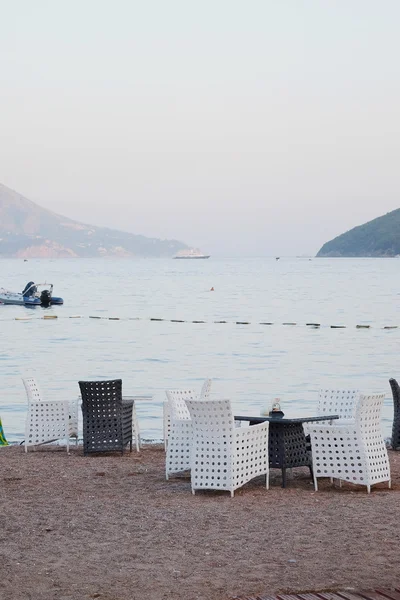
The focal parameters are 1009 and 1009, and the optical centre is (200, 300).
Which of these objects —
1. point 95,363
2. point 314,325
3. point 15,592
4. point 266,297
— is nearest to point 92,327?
point 314,325

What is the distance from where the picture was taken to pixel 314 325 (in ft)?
170

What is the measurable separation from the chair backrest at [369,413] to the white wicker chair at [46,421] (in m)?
4.02

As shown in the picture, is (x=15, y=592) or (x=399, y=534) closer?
(x=15, y=592)

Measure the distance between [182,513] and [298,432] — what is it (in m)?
1.81

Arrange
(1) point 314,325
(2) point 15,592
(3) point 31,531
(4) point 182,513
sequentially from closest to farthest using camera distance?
(2) point 15,592
(3) point 31,531
(4) point 182,513
(1) point 314,325

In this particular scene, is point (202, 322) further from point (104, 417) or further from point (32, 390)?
point (104, 417)

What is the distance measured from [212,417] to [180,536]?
1759 millimetres

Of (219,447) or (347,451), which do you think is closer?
(219,447)

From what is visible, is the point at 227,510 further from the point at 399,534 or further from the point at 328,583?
the point at 328,583

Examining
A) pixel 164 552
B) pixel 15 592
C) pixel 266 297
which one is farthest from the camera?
pixel 266 297

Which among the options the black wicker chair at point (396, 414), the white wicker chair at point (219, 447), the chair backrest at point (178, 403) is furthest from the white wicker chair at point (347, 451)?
the black wicker chair at point (396, 414)

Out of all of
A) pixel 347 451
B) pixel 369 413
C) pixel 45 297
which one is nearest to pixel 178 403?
pixel 347 451

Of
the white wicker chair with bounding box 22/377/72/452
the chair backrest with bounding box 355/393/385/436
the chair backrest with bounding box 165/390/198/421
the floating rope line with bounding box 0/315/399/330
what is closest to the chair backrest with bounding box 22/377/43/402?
the white wicker chair with bounding box 22/377/72/452

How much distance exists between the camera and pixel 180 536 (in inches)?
295
